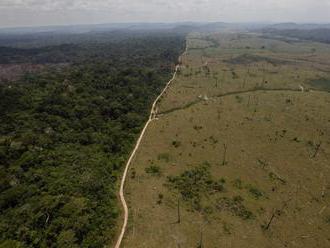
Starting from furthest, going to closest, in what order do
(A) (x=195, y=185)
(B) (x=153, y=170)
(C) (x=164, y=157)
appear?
1. (C) (x=164, y=157)
2. (B) (x=153, y=170)
3. (A) (x=195, y=185)

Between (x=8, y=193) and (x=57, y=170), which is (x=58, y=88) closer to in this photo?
(x=57, y=170)

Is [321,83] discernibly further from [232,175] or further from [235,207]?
[235,207]

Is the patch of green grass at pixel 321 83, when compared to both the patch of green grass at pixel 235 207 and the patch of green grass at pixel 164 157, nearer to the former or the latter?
the patch of green grass at pixel 164 157

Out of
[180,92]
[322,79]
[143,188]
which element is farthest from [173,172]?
[322,79]

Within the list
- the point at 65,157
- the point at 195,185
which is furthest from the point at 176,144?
the point at 65,157

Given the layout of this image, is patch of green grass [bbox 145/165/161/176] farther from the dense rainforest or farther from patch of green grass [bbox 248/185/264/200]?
patch of green grass [bbox 248/185/264/200]

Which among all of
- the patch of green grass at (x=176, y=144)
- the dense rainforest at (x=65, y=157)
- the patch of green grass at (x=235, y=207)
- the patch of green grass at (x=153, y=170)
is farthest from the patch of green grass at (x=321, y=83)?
the patch of green grass at (x=153, y=170)
